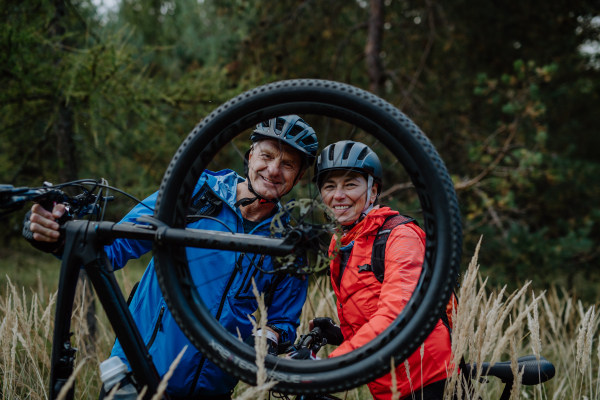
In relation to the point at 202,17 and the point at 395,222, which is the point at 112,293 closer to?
the point at 395,222

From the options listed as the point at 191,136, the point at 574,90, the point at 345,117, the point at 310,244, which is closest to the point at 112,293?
the point at 191,136

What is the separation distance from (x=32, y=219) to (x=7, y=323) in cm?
105

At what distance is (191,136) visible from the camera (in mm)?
1378

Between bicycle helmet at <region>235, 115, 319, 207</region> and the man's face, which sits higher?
bicycle helmet at <region>235, 115, 319, 207</region>

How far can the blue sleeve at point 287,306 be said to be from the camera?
2.01 meters

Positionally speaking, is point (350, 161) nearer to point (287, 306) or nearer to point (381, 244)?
point (381, 244)

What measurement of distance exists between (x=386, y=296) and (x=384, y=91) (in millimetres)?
5364

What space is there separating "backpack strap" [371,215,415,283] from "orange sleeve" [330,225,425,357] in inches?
1.2

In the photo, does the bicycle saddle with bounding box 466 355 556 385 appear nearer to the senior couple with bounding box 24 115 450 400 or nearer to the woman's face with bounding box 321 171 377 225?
the senior couple with bounding box 24 115 450 400

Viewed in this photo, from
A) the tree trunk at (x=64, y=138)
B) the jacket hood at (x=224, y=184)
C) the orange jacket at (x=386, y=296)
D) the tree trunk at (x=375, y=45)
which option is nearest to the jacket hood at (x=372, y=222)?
the orange jacket at (x=386, y=296)

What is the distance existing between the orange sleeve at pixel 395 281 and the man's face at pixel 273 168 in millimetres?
671

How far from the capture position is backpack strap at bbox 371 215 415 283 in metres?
1.67

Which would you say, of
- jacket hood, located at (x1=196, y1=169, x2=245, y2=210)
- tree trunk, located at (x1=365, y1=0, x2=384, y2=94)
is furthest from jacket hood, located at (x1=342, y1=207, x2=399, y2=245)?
tree trunk, located at (x1=365, y1=0, x2=384, y2=94)

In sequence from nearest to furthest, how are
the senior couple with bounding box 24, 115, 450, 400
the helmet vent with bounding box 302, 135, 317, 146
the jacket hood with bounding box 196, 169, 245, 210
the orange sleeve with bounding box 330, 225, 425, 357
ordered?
the orange sleeve with bounding box 330, 225, 425, 357, the senior couple with bounding box 24, 115, 450, 400, the jacket hood with bounding box 196, 169, 245, 210, the helmet vent with bounding box 302, 135, 317, 146
